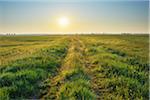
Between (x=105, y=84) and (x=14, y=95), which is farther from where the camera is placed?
(x=105, y=84)

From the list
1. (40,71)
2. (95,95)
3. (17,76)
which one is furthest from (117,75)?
(17,76)

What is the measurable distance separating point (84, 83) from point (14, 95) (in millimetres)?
2736

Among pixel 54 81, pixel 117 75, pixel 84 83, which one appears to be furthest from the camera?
pixel 117 75

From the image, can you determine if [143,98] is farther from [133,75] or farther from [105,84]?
[133,75]

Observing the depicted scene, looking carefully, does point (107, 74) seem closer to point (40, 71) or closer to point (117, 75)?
point (117, 75)

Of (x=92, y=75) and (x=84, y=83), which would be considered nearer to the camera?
(x=84, y=83)

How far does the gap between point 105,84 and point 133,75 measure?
2.09 meters

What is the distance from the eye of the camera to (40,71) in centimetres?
1109

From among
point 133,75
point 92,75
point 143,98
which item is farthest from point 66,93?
point 133,75

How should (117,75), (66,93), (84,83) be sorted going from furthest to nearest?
(117,75) → (84,83) → (66,93)

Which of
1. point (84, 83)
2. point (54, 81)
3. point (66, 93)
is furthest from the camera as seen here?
point (54, 81)

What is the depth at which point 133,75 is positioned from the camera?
1054 cm

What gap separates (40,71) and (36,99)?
3.43 meters

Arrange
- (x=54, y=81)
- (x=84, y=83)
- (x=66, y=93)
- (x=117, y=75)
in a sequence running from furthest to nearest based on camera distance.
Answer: (x=117, y=75)
(x=54, y=81)
(x=84, y=83)
(x=66, y=93)
